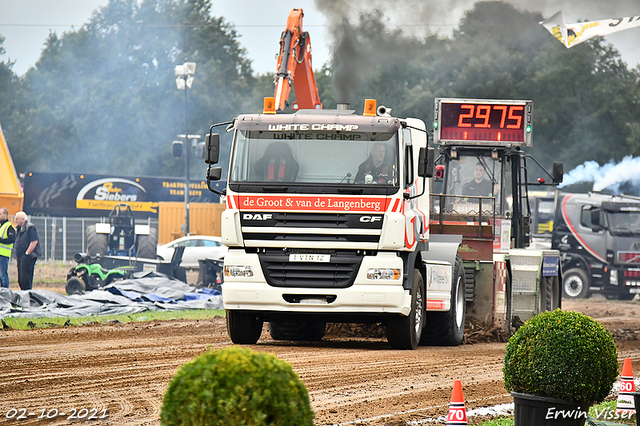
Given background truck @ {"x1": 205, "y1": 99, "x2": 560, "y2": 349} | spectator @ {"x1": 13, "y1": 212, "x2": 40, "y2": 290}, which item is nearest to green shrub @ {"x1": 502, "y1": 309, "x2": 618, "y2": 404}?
background truck @ {"x1": 205, "y1": 99, "x2": 560, "y2": 349}

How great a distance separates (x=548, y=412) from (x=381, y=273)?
18.2 feet

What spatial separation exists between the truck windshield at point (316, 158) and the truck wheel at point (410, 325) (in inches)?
64.0

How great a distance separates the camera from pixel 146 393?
324 inches

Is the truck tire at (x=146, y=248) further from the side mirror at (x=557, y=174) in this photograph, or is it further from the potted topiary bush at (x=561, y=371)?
the potted topiary bush at (x=561, y=371)

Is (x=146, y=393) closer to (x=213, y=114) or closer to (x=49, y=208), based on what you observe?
(x=49, y=208)

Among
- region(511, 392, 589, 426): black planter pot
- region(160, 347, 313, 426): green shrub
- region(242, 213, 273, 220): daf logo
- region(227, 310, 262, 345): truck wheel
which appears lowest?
region(227, 310, 262, 345): truck wheel

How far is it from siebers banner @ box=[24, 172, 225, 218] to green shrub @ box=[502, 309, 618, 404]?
35726 millimetres

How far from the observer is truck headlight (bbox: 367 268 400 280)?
38.3ft

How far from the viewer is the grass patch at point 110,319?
15498 mm

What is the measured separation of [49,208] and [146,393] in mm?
35393

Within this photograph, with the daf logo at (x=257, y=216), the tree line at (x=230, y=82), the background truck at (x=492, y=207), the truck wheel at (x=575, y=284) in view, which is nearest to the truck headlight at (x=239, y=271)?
the daf logo at (x=257, y=216)

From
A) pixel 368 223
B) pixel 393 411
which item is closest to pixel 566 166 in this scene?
pixel 368 223

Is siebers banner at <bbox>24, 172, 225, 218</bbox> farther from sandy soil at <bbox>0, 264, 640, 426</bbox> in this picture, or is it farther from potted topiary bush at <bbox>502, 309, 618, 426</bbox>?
potted topiary bush at <bbox>502, 309, 618, 426</bbox>

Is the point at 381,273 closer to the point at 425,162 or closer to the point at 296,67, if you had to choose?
the point at 425,162
